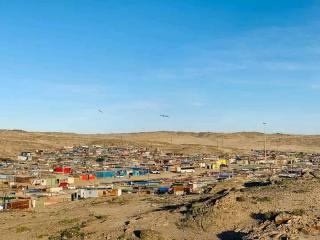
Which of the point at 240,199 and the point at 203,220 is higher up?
the point at 240,199

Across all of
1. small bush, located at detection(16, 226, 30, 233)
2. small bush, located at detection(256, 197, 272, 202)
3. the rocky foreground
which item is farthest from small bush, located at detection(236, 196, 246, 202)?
small bush, located at detection(16, 226, 30, 233)

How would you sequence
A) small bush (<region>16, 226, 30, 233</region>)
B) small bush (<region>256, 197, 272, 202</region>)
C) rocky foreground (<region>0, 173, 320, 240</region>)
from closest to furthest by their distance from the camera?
1. rocky foreground (<region>0, 173, 320, 240</region>)
2. small bush (<region>256, 197, 272, 202</region>)
3. small bush (<region>16, 226, 30, 233</region>)

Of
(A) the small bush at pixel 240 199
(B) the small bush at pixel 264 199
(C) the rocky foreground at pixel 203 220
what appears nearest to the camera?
(C) the rocky foreground at pixel 203 220

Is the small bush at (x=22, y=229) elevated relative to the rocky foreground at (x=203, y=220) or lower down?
lower down

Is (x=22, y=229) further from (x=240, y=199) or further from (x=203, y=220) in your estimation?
(x=240, y=199)

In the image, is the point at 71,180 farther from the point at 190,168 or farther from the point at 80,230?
the point at 80,230

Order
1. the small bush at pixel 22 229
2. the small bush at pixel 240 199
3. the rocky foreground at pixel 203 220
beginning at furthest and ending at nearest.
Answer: the small bush at pixel 22 229
the small bush at pixel 240 199
the rocky foreground at pixel 203 220

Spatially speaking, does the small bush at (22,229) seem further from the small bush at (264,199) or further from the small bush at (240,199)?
the small bush at (264,199)

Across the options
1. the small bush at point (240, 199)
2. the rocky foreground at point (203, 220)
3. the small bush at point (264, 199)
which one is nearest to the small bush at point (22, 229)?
the rocky foreground at point (203, 220)

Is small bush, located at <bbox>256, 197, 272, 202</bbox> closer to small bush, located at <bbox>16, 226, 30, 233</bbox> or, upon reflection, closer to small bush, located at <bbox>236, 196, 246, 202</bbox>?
small bush, located at <bbox>236, 196, 246, 202</bbox>

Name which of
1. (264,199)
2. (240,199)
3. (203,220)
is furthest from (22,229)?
(264,199)

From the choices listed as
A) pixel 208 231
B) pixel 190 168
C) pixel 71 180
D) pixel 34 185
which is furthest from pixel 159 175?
pixel 208 231
